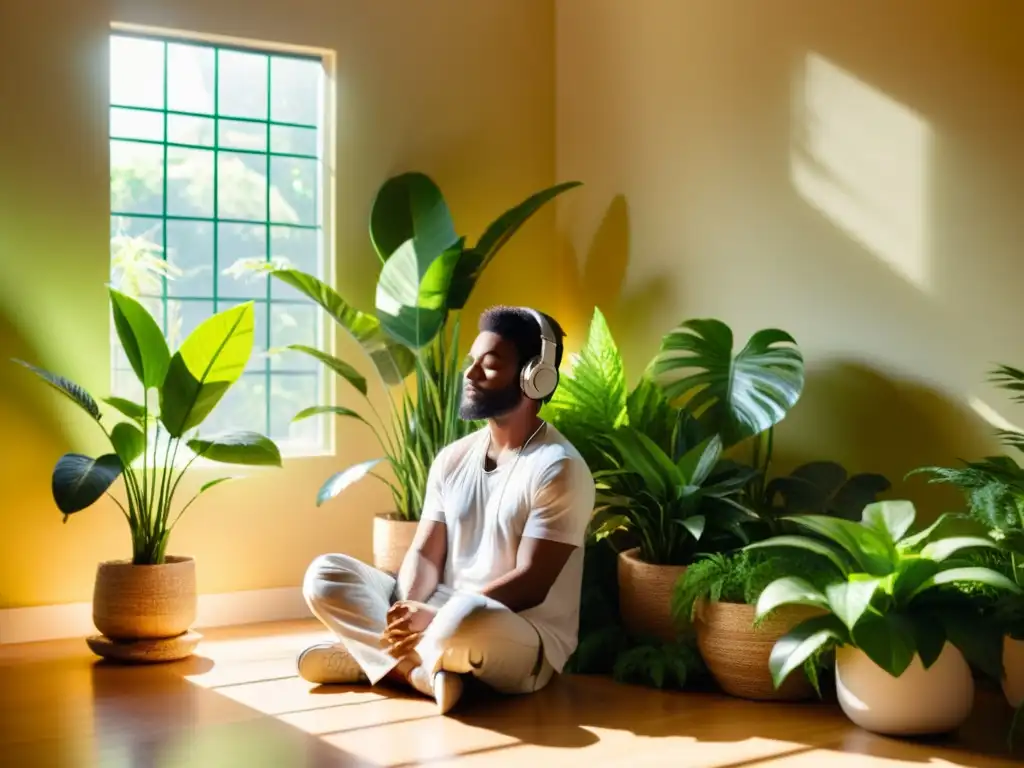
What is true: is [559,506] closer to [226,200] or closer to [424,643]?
[424,643]

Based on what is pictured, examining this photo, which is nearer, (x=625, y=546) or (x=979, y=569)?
(x=979, y=569)

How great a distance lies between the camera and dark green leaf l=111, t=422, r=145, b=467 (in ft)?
13.9

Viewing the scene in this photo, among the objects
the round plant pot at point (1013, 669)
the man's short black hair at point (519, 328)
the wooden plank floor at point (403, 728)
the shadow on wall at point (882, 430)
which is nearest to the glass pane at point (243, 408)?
the wooden plank floor at point (403, 728)

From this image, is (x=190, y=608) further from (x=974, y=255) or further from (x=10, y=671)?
(x=974, y=255)

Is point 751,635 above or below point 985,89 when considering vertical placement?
below

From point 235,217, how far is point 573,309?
157 cm

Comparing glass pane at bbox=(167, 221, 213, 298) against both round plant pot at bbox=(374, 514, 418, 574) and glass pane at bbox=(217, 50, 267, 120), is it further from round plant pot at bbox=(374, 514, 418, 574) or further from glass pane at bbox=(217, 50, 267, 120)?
round plant pot at bbox=(374, 514, 418, 574)

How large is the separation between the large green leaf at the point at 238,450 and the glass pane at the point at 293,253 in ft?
3.58

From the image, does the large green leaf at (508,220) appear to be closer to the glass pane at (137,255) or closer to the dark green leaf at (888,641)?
the glass pane at (137,255)

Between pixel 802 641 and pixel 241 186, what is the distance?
3.07 metres

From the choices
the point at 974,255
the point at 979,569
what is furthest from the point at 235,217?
the point at 979,569

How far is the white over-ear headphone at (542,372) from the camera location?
383 cm

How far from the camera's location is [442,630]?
3490mm

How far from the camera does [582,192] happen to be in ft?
18.4
